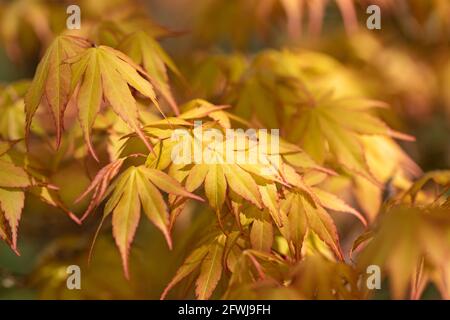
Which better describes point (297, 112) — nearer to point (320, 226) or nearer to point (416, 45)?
point (320, 226)

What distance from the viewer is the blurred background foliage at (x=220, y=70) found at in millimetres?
1293

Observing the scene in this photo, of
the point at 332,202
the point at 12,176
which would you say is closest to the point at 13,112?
the point at 12,176

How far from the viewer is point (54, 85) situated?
919mm

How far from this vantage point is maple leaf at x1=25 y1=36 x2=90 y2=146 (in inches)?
35.8

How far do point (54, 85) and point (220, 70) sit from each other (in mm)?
554

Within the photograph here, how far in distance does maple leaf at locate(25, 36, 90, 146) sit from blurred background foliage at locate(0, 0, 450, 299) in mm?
219

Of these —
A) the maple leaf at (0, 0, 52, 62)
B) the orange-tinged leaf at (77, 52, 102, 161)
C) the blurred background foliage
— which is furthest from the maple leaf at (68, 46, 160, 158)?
the maple leaf at (0, 0, 52, 62)

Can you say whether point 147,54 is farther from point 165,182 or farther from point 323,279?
point 323,279

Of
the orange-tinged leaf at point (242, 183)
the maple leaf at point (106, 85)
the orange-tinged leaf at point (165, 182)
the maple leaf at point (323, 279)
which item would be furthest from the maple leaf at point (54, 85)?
the maple leaf at point (323, 279)

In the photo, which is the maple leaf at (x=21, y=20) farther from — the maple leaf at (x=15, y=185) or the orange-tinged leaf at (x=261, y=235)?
the orange-tinged leaf at (x=261, y=235)

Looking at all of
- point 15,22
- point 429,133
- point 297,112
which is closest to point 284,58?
point 297,112

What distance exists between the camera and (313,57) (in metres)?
1.63

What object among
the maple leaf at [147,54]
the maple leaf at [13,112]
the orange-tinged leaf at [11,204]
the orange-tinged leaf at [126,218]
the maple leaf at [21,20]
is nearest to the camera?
the orange-tinged leaf at [126,218]

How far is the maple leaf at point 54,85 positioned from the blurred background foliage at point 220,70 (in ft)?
0.72
